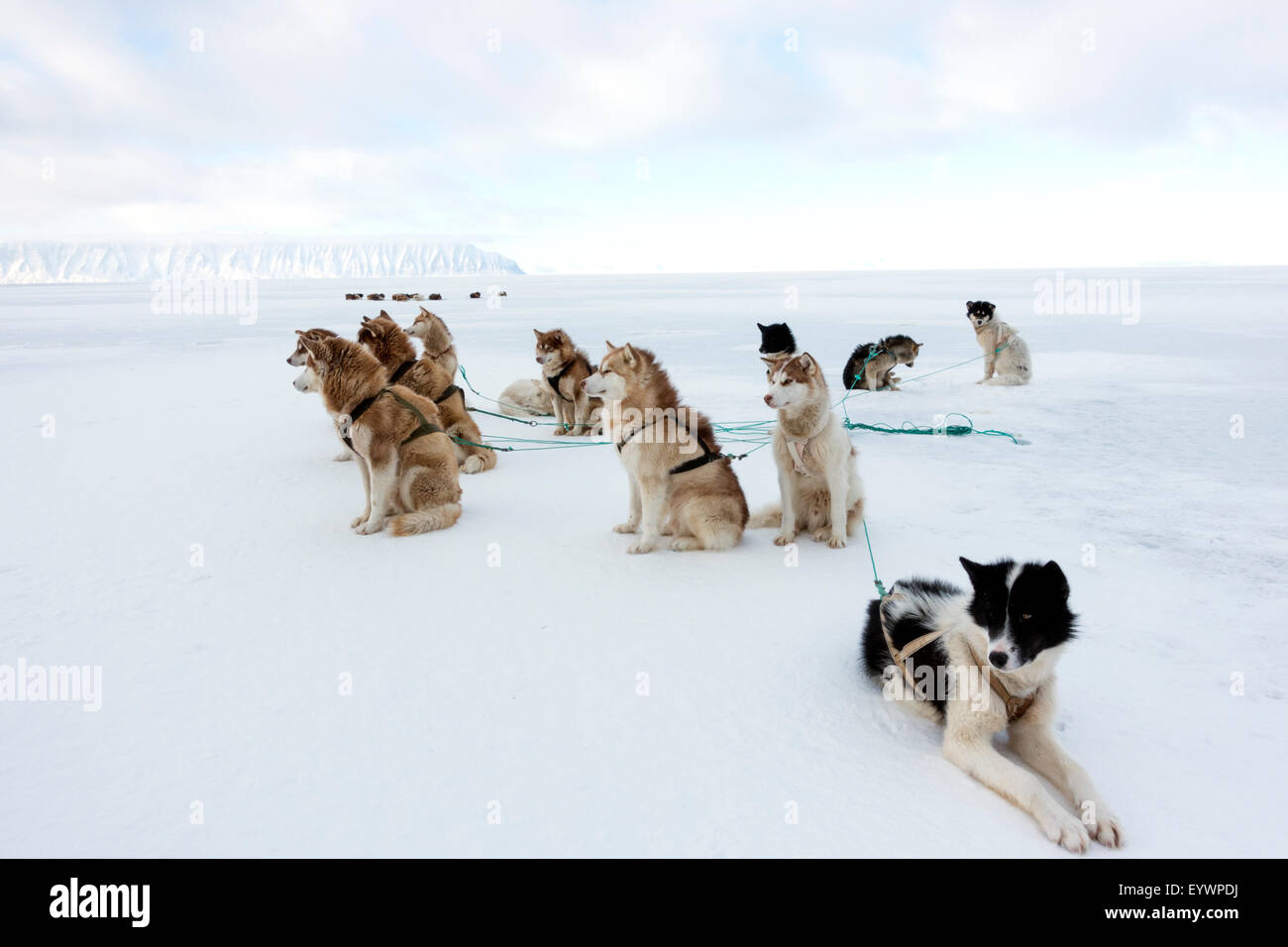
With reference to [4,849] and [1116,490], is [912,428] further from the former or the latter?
[4,849]

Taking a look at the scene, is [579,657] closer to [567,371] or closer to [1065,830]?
[1065,830]

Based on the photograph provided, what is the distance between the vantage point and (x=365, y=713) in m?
2.52

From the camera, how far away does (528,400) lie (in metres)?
9.35

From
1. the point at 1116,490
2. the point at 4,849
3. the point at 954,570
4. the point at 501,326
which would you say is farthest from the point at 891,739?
the point at 501,326

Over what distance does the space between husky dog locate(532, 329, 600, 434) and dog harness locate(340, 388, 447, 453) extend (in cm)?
301

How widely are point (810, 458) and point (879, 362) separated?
6571 mm

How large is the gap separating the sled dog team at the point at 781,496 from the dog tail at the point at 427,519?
0.01 metres

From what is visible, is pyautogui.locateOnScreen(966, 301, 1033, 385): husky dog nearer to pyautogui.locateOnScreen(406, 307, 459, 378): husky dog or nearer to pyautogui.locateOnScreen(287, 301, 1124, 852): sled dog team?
pyautogui.locateOnScreen(287, 301, 1124, 852): sled dog team

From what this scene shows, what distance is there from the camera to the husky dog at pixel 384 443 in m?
4.52

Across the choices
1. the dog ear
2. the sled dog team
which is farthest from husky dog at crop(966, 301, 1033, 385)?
the dog ear

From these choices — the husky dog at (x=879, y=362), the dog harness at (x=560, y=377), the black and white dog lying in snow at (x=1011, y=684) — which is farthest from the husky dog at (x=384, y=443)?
the husky dog at (x=879, y=362)

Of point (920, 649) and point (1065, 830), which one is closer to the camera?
point (1065, 830)

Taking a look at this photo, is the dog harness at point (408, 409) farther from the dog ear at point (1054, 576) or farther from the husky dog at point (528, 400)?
the husky dog at point (528, 400)

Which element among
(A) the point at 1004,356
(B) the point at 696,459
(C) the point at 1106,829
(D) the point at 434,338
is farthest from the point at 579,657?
(A) the point at 1004,356
